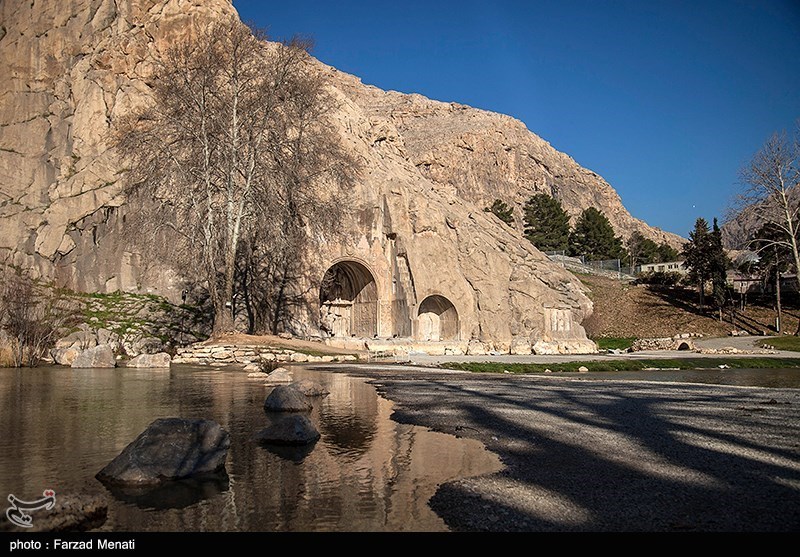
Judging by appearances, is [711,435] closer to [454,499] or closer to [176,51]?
[454,499]

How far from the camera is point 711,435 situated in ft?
21.3

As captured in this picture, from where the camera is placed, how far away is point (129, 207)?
94.9 feet

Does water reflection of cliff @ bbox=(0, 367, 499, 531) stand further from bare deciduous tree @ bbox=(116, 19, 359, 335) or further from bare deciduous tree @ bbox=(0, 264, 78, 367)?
bare deciduous tree @ bbox=(116, 19, 359, 335)

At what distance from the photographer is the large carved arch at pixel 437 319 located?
35094 mm

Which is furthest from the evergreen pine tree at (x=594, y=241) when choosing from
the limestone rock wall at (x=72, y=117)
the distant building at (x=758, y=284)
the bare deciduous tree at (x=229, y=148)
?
the bare deciduous tree at (x=229, y=148)

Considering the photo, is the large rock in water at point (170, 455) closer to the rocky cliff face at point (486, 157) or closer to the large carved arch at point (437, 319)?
the large carved arch at point (437, 319)

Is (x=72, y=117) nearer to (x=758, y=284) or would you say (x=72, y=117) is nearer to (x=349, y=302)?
(x=349, y=302)

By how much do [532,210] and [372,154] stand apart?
3832 centimetres

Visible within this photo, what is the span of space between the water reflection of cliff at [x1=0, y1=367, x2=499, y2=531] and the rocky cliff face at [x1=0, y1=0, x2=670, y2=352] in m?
20.4

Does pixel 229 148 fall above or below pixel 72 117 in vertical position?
below

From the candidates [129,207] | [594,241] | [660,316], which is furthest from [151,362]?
[594,241]

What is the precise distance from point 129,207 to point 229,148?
31.7ft

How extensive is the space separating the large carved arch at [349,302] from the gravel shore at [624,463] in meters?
23.8

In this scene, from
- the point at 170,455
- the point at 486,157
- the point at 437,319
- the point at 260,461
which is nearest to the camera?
the point at 170,455
